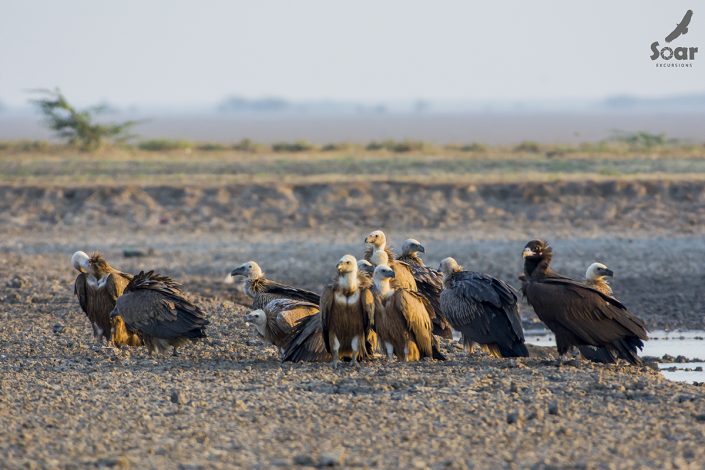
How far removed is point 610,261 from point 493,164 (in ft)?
35.9

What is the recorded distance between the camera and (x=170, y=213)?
83.5ft

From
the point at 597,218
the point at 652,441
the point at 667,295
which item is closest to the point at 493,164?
the point at 597,218

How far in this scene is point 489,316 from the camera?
1216cm

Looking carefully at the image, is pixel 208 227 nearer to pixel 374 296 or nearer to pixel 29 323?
pixel 29 323

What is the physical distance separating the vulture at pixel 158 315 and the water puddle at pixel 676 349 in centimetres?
432

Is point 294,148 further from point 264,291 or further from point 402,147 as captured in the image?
point 264,291

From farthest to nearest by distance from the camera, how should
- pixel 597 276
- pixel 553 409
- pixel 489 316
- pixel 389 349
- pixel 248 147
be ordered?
1. pixel 248 147
2. pixel 597 276
3. pixel 489 316
4. pixel 389 349
5. pixel 553 409

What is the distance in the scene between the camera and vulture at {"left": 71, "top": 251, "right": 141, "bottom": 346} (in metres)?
12.8

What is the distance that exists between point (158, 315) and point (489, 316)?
3.13 meters

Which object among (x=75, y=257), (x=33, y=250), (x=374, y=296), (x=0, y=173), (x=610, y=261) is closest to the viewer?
(x=374, y=296)

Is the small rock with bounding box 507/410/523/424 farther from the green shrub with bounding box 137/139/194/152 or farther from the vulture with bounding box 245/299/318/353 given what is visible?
the green shrub with bounding box 137/139/194/152

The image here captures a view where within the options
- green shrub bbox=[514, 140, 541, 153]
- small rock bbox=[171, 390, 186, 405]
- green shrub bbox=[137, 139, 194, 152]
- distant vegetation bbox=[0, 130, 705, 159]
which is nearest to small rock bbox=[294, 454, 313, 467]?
small rock bbox=[171, 390, 186, 405]

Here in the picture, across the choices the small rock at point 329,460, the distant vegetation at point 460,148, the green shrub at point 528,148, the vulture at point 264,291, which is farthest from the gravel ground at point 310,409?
the green shrub at point 528,148

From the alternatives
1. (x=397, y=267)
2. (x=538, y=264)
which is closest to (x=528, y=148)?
(x=397, y=267)
